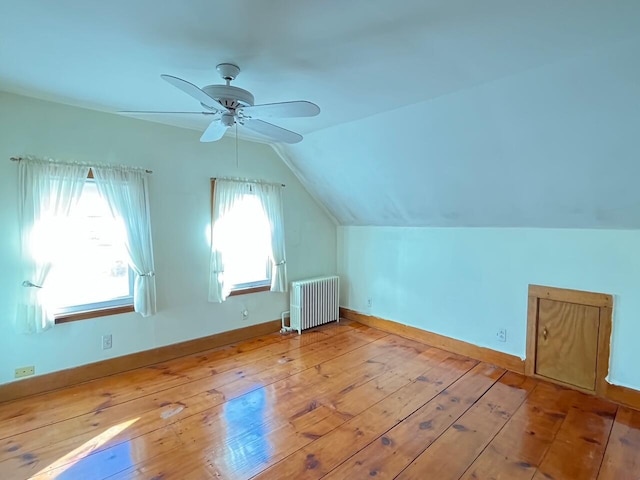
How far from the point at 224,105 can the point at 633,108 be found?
2462 millimetres

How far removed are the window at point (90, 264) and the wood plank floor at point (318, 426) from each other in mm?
720

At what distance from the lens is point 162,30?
1.79m

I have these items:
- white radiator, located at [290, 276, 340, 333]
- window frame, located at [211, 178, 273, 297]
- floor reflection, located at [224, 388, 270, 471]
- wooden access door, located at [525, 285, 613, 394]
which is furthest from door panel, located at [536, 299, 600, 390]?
window frame, located at [211, 178, 273, 297]

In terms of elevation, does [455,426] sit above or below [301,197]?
below

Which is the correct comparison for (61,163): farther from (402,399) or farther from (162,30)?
(402,399)

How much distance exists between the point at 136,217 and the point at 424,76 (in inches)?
109

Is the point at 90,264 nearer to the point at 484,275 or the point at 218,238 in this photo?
the point at 218,238

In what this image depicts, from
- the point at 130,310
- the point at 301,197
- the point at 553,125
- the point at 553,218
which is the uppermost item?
the point at 553,125

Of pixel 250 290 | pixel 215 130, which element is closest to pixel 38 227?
pixel 215 130

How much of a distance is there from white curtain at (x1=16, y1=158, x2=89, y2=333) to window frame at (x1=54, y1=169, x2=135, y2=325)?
0.42 feet

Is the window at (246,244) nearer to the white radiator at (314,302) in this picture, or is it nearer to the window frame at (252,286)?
the window frame at (252,286)

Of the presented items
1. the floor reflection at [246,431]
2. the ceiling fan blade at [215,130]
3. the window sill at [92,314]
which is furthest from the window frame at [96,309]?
the floor reflection at [246,431]

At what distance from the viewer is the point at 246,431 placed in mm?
2426

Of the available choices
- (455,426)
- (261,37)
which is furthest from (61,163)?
(455,426)
